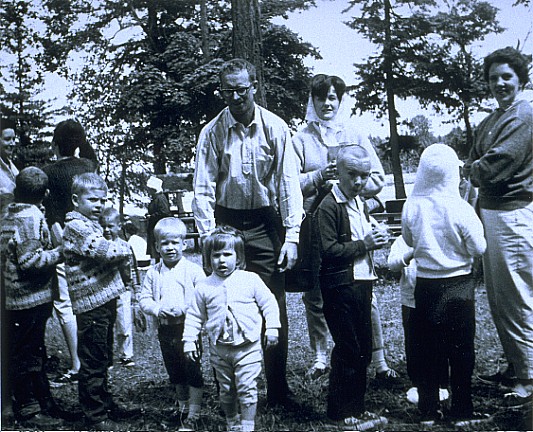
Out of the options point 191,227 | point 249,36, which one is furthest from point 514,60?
point 191,227

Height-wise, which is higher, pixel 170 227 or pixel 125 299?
pixel 170 227

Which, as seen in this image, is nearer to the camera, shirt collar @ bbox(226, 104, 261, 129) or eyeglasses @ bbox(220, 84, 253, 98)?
eyeglasses @ bbox(220, 84, 253, 98)

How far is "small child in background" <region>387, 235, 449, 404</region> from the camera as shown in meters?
3.64

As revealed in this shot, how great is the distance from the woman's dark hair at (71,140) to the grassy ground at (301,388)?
4.27 ft

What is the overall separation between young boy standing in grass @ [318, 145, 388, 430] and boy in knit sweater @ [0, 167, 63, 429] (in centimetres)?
195

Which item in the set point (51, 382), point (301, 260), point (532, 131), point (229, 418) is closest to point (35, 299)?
point (51, 382)

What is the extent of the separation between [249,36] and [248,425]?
2.76m

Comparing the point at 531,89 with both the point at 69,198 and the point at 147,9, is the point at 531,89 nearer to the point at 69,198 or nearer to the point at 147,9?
the point at 147,9

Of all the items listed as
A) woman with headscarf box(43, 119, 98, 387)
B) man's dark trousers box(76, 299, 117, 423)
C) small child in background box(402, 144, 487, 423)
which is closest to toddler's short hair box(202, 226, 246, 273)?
man's dark trousers box(76, 299, 117, 423)

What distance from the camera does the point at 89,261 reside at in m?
3.79

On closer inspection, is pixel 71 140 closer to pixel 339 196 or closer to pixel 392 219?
pixel 339 196

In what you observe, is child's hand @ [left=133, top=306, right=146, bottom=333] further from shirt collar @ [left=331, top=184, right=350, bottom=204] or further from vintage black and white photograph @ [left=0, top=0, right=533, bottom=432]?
shirt collar @ [left=331, top=184, right=350, bottom=204]

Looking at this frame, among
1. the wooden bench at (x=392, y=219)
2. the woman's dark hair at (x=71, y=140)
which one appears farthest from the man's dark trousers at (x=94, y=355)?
the wooden bench at (x=392, y=219)

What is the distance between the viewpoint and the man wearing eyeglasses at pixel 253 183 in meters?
3.81
